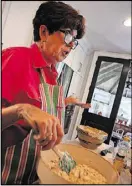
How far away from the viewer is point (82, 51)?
1.16 ft

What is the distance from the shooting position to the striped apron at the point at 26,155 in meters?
0.28

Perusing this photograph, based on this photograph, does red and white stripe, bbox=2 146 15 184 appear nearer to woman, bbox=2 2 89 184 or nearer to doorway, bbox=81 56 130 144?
woman, bbox=2 2 89 184

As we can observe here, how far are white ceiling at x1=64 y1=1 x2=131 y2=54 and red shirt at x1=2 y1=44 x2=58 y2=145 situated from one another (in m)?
0.13

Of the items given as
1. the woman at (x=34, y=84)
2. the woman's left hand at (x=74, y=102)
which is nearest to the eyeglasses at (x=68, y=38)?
the woman at (x=34, y=84)

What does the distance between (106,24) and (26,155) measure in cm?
29

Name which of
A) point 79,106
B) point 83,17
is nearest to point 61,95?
point 79,106

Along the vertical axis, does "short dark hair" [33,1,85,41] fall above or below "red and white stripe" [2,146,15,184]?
above

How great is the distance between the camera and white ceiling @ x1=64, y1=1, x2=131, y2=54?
35cm

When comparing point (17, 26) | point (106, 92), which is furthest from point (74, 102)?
point (17, 26)

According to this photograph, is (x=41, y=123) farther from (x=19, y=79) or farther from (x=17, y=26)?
(x=17, y=26)

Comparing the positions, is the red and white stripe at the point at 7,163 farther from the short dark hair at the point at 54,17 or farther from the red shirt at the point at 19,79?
the short dark hair at the point at 54,17

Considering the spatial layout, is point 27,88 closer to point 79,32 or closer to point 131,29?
point 79,32

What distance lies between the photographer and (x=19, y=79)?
267 millimetres

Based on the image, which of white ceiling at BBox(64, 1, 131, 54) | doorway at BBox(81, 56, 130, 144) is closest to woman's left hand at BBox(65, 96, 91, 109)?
doorway at BBox(81, 56, 130, 144)
